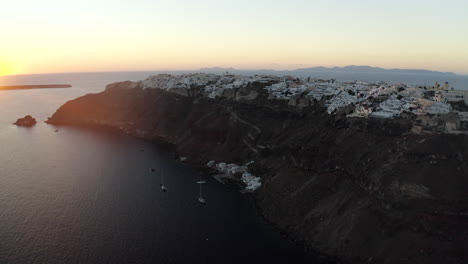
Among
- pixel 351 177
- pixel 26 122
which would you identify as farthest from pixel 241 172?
pixel 26 122

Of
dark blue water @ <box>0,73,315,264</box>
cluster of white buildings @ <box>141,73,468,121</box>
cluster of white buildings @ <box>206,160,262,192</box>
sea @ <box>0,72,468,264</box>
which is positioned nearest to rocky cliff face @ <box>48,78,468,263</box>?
cluster of white buildings @ <box>206,160,262,192</box>

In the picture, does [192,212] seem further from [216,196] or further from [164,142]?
[164,142]

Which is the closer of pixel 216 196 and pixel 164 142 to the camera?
pixel 216 196

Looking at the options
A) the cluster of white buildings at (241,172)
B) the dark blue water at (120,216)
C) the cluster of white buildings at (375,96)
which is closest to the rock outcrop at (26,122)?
the dark blue water at (120,216)

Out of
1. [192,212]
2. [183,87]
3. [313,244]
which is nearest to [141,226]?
[192,212]

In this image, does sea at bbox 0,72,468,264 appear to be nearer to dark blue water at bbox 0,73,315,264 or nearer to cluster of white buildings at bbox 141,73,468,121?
dark blue water at bbox 0,73,315,264

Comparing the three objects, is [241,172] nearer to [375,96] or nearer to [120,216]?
[120,216]
